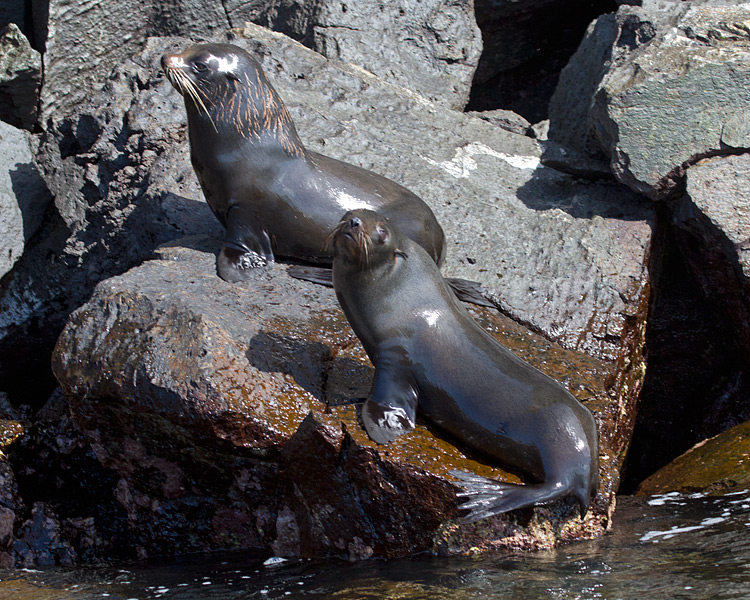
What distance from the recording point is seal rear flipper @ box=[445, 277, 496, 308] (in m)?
5.68

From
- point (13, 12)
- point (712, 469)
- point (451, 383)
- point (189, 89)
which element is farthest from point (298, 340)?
point (13, 12)

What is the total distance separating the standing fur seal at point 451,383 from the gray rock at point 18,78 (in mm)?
5171

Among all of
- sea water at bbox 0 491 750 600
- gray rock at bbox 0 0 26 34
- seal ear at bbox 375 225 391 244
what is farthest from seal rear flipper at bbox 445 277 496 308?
gray rock at bbox 0 0 26 34

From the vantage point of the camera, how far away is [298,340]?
4.95 meters

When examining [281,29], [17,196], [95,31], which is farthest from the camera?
[95,31]

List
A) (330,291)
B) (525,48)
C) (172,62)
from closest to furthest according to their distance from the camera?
(330,291) < (172,62) < (525,48)

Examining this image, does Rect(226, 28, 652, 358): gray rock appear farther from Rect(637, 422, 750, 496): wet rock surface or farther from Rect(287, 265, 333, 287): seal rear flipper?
Rect(287, 265, 333, 287): seal rear flipper

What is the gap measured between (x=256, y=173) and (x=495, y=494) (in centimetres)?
294

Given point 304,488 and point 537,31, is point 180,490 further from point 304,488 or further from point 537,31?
point 537,31

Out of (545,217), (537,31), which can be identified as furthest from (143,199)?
(537,31)

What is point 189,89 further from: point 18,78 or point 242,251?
point 18,78

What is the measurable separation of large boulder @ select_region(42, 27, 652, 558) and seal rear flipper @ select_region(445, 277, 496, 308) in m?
0.12

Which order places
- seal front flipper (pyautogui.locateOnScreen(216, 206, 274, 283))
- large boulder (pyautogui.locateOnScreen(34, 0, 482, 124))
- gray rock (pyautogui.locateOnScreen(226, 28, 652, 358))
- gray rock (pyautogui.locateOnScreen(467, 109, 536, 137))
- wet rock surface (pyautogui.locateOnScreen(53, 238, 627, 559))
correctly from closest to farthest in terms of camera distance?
wet rock surface (pyautogui.locateOnScreen(53, 238, 627, 559)) → seal front flipper (pyautogui.locateOnScreen(216, 206, 274, 283)) → gray rock (pyautogui.locateOnScreen(226, 28, 652, 358)) → large boulder (pyautogui.locateOnScreen(34, 0, 482, 124)) → gray rock (pyautogui.locateOnScreen(467, 109, 536, 137))

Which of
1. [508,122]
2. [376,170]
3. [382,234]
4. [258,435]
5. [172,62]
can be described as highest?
[172,62]
